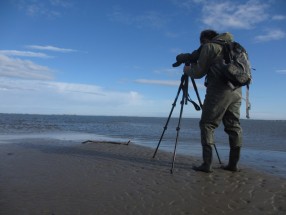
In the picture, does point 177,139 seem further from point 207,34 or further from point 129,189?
point 207,34

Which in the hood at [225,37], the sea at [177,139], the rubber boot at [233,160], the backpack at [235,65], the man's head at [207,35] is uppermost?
the man's head at [207,35]

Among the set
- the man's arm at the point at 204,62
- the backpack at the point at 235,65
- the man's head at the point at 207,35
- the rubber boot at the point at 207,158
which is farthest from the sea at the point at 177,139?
the man's head at the point at 207,35

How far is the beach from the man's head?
7.29 feet

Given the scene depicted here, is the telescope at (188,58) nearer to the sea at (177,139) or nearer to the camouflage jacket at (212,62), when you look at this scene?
the camouflage jacket at (212,62)

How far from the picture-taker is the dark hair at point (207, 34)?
555 centimetres

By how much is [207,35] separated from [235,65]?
931 mm

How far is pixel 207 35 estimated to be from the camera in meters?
5.58

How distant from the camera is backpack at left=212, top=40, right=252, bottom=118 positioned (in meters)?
4.92

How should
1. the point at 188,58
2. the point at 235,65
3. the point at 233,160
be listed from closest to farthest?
the point at 235,65, the point at 233,160, the point at 188,58

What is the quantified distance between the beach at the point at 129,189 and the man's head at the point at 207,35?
2222 millimetres

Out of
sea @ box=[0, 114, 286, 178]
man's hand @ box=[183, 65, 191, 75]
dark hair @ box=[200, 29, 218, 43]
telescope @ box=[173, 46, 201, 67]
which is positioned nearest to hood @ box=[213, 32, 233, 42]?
dark hair @ box=[200, 29, 218, 43]

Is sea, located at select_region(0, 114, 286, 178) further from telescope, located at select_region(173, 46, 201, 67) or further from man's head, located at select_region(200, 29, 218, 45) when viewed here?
man's head, located at select_region(200, 29, 218, 45)

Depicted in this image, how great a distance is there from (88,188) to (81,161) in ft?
6.74

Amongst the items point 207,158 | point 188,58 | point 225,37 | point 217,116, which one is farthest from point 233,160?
point 225,37
